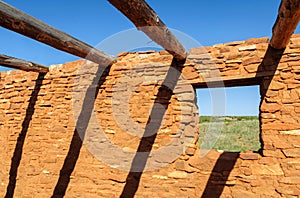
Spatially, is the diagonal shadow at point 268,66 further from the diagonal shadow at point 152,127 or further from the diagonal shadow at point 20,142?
the diagonal shadow at point 20,142

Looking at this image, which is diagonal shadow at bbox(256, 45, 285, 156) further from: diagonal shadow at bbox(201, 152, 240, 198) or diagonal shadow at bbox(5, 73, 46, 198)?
diagonal shadow at bbox(5, 73, 46, 198)

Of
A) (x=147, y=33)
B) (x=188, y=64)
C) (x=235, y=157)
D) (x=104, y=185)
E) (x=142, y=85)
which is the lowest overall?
(x=104, y=185)

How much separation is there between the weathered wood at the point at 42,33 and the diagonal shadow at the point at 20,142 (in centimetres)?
143

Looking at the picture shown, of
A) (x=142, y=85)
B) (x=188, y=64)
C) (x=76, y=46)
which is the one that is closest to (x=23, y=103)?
(x=76, y=46)

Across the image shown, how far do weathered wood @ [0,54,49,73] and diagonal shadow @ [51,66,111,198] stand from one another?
37.8 inches

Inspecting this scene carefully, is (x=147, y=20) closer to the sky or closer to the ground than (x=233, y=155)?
closer to the sky

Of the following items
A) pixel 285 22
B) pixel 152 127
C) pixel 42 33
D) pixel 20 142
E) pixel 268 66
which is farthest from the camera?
pixel 20 142

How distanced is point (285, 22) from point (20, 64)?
11.5ft

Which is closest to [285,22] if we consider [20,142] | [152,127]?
[152,127]

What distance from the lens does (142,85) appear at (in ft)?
12.0

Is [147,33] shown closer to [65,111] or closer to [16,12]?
[16,12]

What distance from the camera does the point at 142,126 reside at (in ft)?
11.8

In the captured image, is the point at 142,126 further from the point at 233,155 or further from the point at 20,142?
the point at 20,142

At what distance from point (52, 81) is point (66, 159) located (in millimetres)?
1300
